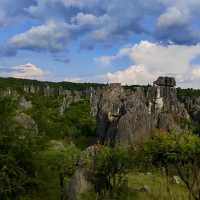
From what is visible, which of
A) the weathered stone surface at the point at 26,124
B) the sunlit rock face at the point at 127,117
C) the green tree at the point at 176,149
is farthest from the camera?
the sunlit rock face at the point at 127,117

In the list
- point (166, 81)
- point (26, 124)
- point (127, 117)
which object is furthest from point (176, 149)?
point (166, 81)

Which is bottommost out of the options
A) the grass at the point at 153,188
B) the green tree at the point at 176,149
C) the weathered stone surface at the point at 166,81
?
the grass at the point at 153,188

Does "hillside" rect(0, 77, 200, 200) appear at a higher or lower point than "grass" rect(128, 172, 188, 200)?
higher

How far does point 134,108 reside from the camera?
72875 mm

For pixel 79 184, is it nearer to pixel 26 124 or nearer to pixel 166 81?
pixel 26 124

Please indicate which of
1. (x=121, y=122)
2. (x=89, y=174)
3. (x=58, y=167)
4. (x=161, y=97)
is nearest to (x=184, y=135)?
(x=89, y=174)

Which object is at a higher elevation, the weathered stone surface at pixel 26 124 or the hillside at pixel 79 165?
the weathered stone surface at pixel 26 124

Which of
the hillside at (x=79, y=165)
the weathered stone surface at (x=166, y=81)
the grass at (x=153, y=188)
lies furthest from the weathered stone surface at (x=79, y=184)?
the weathered stone surface at (x=166, y=81)

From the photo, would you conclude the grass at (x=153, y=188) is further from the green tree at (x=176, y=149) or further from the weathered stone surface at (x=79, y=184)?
the green tree at (x=176, y=149)

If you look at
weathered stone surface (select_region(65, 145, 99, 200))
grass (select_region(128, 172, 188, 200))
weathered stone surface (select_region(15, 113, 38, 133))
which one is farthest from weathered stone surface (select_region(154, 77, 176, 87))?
weathered stone surface (select_region(65, 145, 99, 200))

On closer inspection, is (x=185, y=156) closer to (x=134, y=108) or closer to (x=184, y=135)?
(x=184, y=135)

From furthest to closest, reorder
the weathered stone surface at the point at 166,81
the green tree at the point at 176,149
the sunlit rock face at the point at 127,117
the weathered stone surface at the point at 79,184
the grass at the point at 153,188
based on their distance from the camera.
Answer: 1. the weathered stone surface at the point at 166,81
2. the sunlit rock face at the point at 127,117
3. the grass at the point at 153,188
4. the weathered stone surface at the point at 79,184
5. the green tree at the point at 176,149

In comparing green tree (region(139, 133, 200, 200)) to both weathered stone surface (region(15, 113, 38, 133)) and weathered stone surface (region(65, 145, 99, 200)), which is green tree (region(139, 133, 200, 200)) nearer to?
weathered stone surface (region(65, 145, 99, 200))

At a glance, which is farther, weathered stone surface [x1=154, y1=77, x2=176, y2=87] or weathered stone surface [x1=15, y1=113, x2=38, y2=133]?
weathered stone surface [x1=154, y1=77, x2=176, y2=87]
